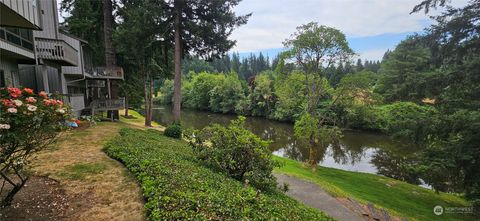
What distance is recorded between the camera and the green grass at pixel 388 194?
39.3ft

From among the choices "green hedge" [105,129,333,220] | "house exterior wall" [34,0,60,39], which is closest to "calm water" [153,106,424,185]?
"green hedge" [105,129,333,220]

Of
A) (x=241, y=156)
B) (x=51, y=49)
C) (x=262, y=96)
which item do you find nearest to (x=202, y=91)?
(x=262, y=96)

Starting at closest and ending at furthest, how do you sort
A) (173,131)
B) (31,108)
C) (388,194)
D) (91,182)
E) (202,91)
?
(31,108) → (91,182) → (388,194) → (173,131) → (202,91)

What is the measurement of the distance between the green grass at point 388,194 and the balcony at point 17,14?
35.2ft

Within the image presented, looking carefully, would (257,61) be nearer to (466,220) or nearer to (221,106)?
(221,106)

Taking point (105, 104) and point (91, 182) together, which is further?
point (105, 104)

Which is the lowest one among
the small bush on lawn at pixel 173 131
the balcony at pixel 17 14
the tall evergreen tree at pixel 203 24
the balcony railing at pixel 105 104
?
the small bush on lawn at pixel 173 131

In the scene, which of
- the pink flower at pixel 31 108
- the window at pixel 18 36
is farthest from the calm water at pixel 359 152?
the pink flower at pixel 31 108

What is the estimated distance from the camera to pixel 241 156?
337 inches

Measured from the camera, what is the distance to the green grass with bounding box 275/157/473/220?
12.0 metres

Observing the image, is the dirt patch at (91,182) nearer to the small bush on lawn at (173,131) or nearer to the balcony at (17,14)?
the balcony at (17,14)

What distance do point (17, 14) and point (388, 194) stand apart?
644 inches

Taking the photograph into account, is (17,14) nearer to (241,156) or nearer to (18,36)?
(241,156)

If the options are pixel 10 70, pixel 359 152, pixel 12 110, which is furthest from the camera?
pixel 359 152
